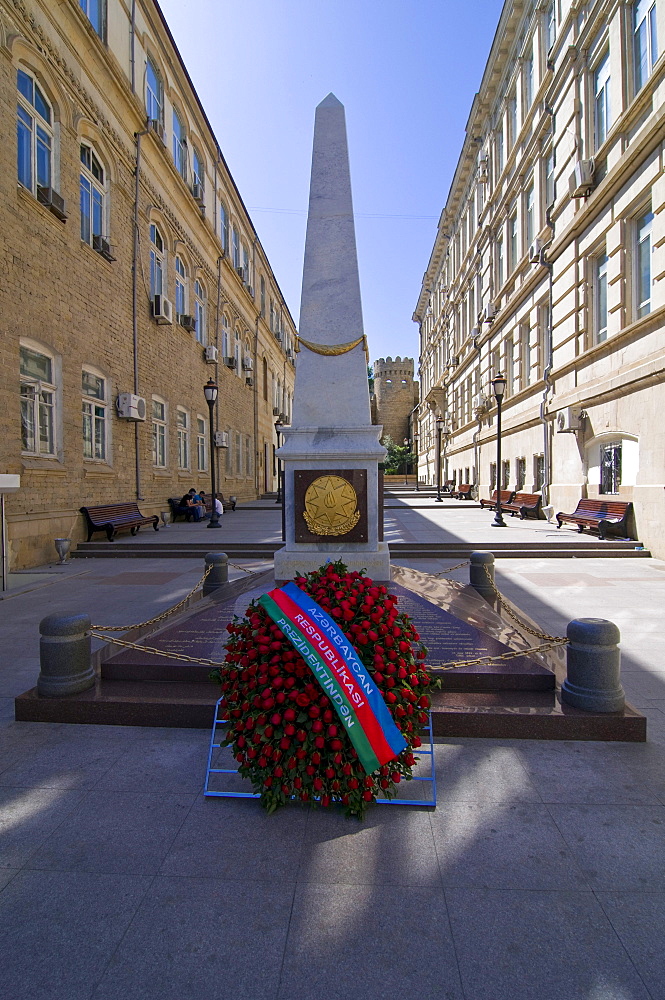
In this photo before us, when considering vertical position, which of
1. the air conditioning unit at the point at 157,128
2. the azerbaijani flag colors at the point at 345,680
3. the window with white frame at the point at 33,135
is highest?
the air conditioning unit at the point at 157,128

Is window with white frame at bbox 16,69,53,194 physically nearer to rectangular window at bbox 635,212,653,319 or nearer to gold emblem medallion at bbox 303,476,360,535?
gold emblem medallion at bbox 303,476,360,535

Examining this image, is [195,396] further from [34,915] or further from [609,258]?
[34,915]

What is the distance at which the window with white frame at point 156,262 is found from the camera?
1756 centimetres

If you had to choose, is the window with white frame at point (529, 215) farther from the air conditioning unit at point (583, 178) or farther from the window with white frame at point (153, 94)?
the window with white frame at point (153, 94)

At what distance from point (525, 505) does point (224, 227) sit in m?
20.8

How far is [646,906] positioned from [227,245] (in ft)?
98.7

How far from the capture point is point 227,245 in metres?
27.2

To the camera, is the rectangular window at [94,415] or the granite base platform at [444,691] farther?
the rectangular window at [94,415]

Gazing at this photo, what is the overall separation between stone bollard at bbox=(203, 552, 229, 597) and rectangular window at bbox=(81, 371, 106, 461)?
8.15 m

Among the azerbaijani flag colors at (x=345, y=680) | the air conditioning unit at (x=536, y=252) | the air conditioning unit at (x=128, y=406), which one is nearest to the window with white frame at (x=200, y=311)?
the air conditioning unit at (x=128, y=406)

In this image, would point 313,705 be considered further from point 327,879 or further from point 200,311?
point 200,311

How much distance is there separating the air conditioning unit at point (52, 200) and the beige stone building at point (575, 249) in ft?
41.9

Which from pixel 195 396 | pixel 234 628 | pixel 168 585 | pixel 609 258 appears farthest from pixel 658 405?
pixel 195 396

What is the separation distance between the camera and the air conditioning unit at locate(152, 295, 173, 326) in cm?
1716
